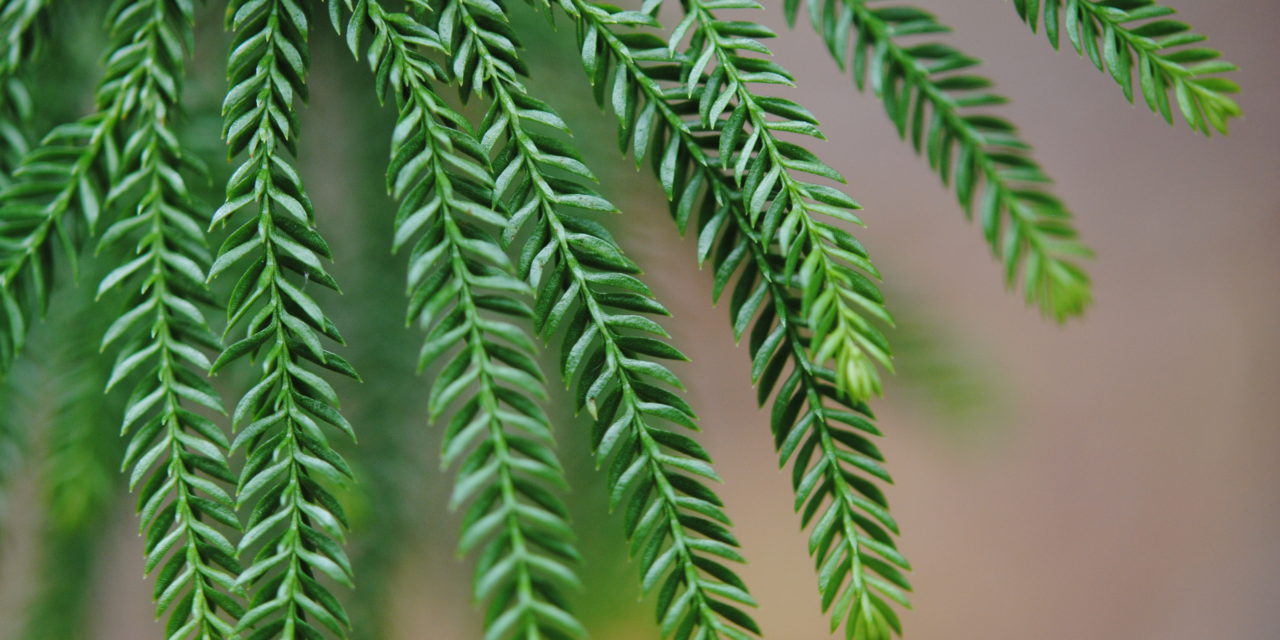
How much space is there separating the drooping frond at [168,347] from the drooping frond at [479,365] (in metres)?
0.12

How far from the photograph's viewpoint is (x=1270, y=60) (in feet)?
3.50

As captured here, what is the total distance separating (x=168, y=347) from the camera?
0.41 m

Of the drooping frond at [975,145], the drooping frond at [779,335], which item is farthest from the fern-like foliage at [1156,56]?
the drooping frond at [779,335]

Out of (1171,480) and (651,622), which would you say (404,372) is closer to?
(651,622)

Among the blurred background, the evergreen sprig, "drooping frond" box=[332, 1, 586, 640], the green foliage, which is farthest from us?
the blurred background

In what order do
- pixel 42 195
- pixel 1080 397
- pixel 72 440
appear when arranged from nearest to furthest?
1. pixel 42 195
2. pixel 72 440
3. pixel 1080 397

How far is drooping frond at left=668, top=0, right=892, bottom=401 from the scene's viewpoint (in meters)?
0.36

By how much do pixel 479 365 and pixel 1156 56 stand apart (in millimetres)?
370

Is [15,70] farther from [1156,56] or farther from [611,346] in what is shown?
[1156,56]

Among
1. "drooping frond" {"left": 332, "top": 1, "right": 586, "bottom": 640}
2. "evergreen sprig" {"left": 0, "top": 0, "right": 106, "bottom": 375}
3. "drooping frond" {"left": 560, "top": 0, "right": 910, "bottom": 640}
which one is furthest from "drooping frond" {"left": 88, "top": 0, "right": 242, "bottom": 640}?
"drooping frond" {"left": 560, "top": 0, "right": 910, "bottom": 640}

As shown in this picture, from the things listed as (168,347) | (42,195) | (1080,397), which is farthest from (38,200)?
(1080,397)

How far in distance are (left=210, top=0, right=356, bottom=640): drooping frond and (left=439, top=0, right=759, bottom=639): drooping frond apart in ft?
0.32

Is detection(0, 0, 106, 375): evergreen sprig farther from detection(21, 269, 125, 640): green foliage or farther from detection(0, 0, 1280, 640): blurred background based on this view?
detection(0, 0, 1280, 640): blurred background

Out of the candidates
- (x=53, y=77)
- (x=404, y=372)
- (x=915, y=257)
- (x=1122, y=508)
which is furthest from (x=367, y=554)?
(x=1122, y=508)
